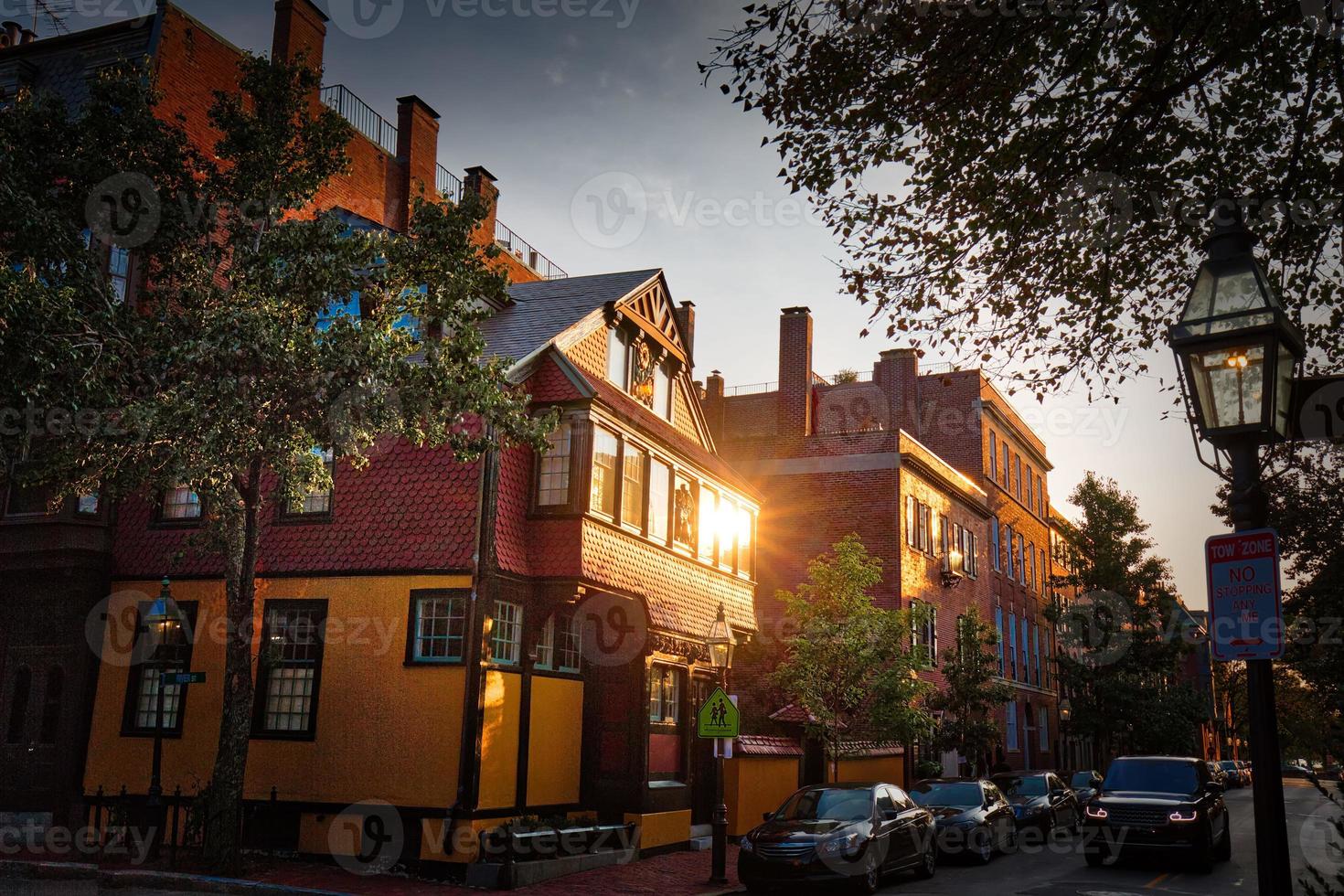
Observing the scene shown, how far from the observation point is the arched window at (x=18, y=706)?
2022 centimetres

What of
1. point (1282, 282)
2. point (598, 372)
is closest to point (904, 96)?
point (1282, 282)

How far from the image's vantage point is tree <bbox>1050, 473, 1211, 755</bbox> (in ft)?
138

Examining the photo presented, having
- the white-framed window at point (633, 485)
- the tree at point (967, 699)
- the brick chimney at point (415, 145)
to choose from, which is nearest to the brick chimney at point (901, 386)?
the tree at point (967, 699)

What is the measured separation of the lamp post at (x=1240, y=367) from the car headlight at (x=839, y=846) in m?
11.1

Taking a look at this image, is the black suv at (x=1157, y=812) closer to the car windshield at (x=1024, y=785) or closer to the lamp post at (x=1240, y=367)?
the car windshield at (x=1024, y=785)

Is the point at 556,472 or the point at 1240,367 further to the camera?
the point at 556,472

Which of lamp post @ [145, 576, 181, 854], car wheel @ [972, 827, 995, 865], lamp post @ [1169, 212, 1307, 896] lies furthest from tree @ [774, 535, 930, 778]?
lamp post @ [1169, 212, 1307, 896]

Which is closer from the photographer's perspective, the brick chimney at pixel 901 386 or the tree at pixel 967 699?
the tree at pixel 967 699

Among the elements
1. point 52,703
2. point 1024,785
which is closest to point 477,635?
point 52,703

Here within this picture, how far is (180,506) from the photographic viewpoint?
2058 cm

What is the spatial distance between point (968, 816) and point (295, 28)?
80.2 feet

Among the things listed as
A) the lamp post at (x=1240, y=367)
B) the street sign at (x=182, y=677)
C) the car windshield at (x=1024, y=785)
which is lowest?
the car windshield at (x=1024, y=785)

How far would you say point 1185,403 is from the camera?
5363mm

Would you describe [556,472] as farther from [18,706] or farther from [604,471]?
[18,706]
